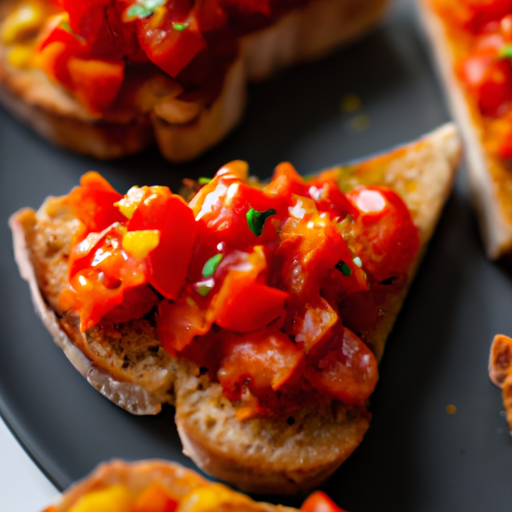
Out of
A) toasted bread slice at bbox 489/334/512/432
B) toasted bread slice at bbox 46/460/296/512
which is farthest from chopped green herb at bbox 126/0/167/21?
toasted bread slice at bbox 489/334/512/432

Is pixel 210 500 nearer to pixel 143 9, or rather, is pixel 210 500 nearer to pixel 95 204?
pixel 95 204

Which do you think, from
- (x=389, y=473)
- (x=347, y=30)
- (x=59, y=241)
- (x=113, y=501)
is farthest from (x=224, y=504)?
(x=347, y=30)

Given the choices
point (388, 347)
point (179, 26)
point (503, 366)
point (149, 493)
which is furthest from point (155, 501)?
point (179, 26)

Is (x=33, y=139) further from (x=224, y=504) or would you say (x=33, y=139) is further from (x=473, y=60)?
(x=473, y=60)

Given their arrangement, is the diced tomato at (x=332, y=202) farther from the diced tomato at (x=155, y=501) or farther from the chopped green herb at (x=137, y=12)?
the diced tomato at (x=155, y=501)

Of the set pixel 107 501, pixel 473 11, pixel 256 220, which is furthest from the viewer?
pixel 473 11

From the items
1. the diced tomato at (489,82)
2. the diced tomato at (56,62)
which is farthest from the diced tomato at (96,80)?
the diced tomato at (489,82)
